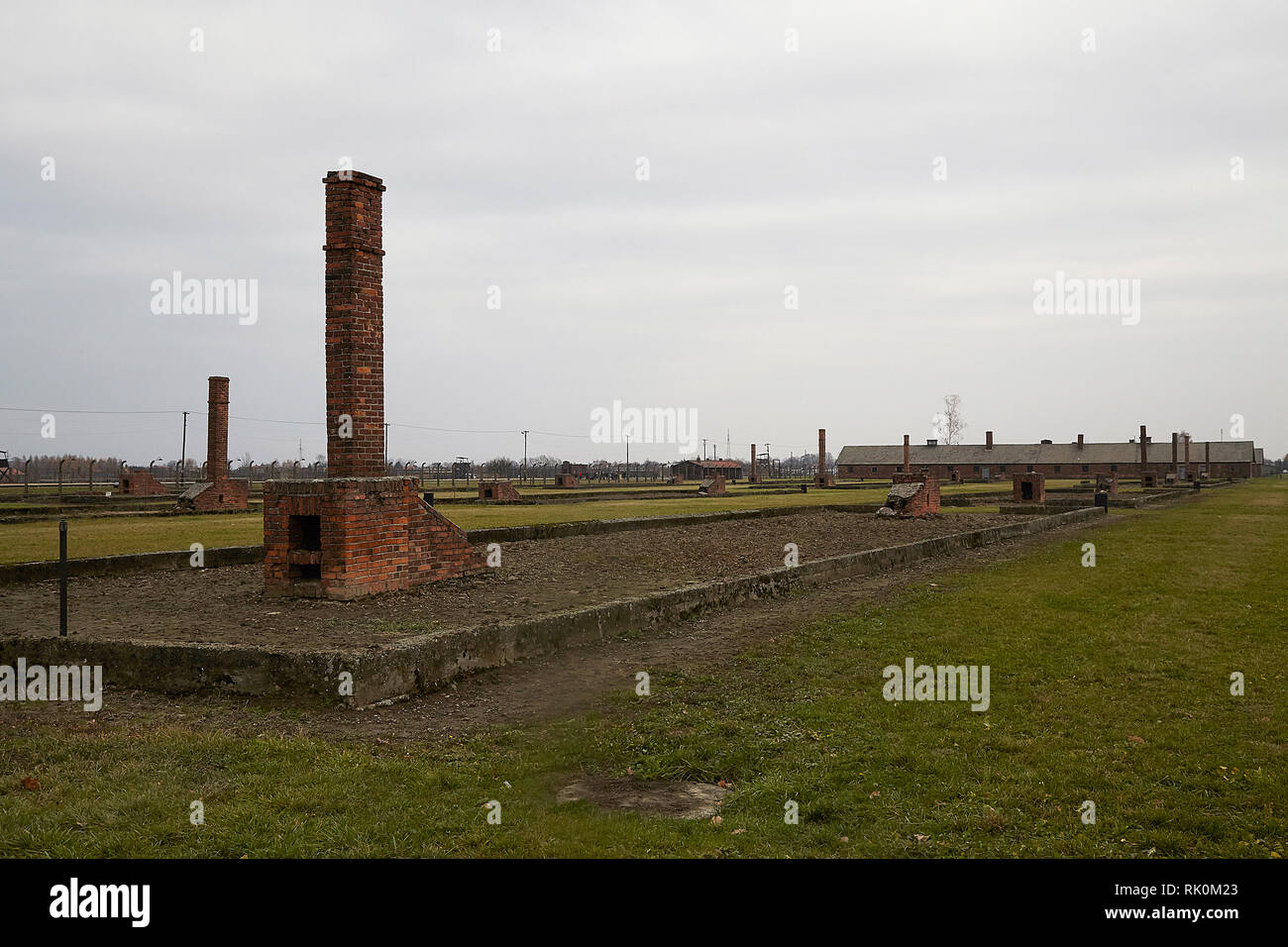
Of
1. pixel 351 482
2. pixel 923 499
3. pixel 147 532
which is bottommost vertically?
pixel 147 532

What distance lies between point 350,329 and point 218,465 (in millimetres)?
19999

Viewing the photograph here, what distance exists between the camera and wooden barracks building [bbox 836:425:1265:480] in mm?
88000

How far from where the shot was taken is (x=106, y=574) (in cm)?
1141

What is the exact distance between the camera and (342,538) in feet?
29.4

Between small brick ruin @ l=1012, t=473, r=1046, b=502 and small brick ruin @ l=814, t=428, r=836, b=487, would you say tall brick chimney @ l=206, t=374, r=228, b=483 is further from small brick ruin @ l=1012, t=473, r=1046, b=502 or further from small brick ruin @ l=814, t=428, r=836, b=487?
small brick ruin @ l=814, t=428, r=836, b=487

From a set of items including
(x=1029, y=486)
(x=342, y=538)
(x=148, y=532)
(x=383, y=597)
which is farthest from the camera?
(x=1029, y=486)

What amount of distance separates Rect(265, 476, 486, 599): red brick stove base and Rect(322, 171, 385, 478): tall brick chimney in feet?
1.35

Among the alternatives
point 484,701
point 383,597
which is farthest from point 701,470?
point 484,701

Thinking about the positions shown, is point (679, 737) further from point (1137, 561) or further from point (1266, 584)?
point (1137, 561)

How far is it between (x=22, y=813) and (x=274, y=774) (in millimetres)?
1062

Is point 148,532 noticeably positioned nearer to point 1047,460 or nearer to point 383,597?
point 383,597

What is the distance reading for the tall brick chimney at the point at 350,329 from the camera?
948 cm

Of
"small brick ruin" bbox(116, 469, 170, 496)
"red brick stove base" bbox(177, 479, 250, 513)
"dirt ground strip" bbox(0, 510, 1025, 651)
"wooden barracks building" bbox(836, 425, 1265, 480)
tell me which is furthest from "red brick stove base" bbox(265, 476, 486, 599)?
"wooden barracks building" bbox(836, 425, 1265, 480)
